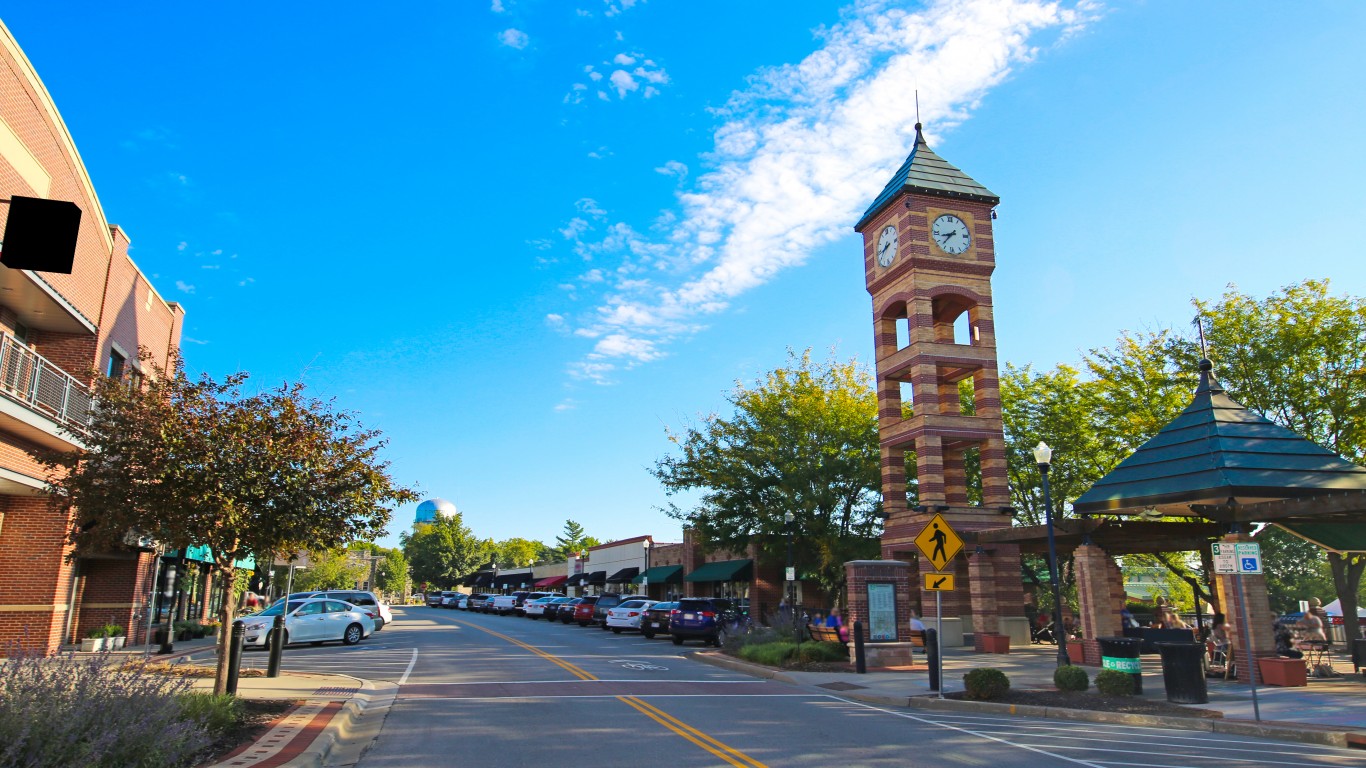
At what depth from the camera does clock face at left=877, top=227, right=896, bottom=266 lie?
3194 centimetres

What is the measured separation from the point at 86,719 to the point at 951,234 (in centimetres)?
2916

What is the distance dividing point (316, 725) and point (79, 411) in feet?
43.8

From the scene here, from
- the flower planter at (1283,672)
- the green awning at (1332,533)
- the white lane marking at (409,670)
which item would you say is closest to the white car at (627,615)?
the white lane marking at (409,670)

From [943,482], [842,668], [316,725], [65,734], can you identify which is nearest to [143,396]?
[316,725]

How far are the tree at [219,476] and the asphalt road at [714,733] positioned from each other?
122 inches

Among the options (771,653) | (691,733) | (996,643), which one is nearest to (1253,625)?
(996,643)

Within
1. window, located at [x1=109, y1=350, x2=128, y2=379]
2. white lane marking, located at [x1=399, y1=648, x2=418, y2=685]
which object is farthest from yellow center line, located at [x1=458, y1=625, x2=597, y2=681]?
window, located at [x1=109, y1=350, x2=128, y2=379]

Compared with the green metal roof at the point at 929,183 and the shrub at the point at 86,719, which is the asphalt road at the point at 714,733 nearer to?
the shrub at the point at 86,719

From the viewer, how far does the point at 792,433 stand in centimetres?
3406

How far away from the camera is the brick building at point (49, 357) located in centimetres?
1742

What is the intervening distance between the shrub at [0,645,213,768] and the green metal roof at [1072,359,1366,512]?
1704 centimetres

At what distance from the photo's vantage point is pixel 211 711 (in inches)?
382

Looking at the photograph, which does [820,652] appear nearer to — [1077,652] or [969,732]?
[1077,652]

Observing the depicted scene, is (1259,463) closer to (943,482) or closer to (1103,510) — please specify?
(1103,510)
